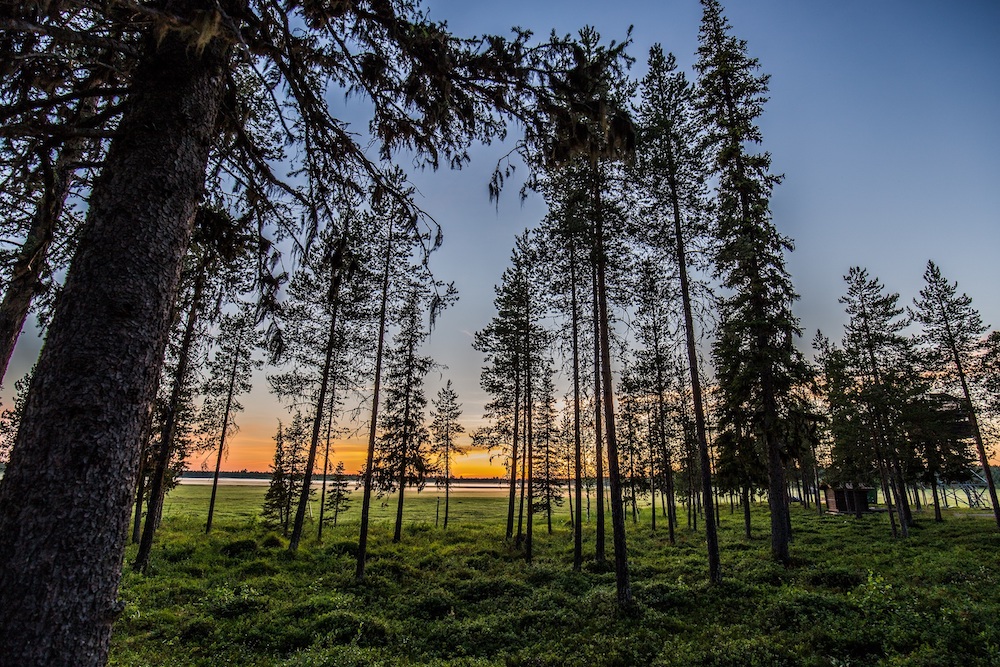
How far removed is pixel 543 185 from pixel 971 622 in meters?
15.3

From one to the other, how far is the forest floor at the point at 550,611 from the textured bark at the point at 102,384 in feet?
27.2

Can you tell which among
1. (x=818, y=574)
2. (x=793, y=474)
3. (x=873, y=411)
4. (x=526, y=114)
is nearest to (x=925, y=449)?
(x=873, y=411)

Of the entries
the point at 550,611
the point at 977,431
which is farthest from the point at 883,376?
the point at 550,611

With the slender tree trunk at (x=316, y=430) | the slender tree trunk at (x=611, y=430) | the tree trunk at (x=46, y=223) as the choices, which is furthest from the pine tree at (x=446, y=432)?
the tree trunk at (x=46, y=223)

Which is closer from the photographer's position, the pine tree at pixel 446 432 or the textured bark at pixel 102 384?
the textured bark at pixel 102 384

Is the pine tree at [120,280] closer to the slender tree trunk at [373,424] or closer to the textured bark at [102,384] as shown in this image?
the textured bark at [102,384]

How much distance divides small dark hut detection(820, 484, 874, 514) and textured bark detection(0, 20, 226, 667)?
51.6 m

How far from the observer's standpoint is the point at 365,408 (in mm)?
19094

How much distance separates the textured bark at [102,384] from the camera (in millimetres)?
1976

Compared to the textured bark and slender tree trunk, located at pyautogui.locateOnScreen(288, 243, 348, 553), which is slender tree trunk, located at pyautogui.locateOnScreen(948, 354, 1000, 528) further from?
the textured bark

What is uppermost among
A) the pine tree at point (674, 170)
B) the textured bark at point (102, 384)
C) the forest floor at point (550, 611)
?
the pine tree at point (674, 170)

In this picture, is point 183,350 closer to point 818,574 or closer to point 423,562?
point 423,562

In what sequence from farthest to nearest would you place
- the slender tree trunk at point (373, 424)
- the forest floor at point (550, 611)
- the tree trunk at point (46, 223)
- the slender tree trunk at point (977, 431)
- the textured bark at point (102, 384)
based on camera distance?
the slender tree trunk at point (977, 431) → the slender tree trunk at point (373, 424) → the forest floor at point (550, 611) → the tree trunk at point (46, 223) → the textured bark at point (102, 384)

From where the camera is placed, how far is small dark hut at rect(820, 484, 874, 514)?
3834 centimetres
